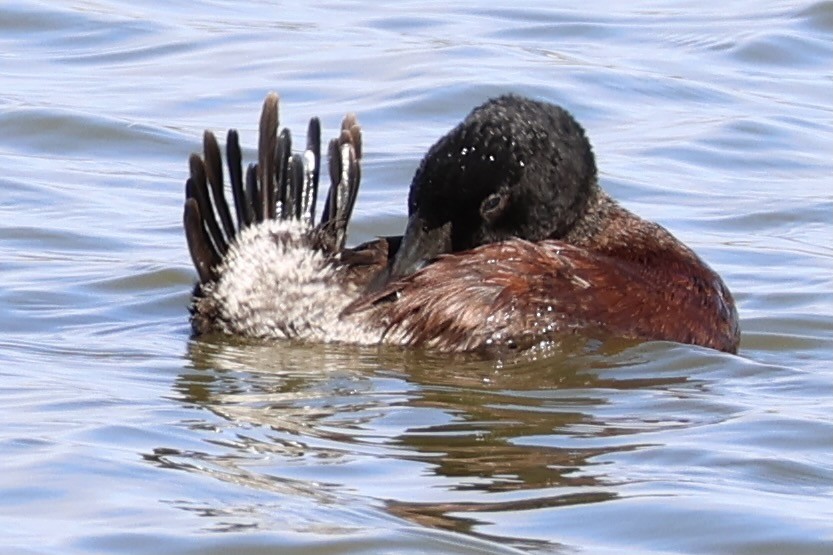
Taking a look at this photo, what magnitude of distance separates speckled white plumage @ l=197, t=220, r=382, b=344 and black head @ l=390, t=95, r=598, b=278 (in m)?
0.29

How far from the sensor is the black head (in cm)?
790

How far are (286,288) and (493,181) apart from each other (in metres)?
0.93

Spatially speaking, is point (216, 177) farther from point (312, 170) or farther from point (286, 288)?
point (286, 288)

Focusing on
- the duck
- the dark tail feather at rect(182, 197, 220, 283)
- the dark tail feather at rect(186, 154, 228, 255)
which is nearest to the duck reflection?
the duck

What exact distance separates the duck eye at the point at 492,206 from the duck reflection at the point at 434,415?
58cm

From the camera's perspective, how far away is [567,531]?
5.62m

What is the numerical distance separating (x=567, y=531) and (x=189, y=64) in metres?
9.66

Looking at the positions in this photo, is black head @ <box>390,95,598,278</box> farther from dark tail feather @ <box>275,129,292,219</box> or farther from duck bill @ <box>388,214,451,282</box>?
dark tail feather @ <box>275,129,292,219</box>

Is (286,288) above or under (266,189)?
under

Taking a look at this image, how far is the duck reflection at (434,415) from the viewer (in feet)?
19.7

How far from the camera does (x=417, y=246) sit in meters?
7.98

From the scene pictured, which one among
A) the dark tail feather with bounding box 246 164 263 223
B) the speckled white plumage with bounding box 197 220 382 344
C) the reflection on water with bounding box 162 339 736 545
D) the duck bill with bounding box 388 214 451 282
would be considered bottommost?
the reflection on water with bounding box 162 339 736 545

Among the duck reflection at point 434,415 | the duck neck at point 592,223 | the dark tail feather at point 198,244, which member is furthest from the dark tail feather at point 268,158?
the duck neck at point 592,223

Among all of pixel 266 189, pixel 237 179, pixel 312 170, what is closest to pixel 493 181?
pixel 312 170
